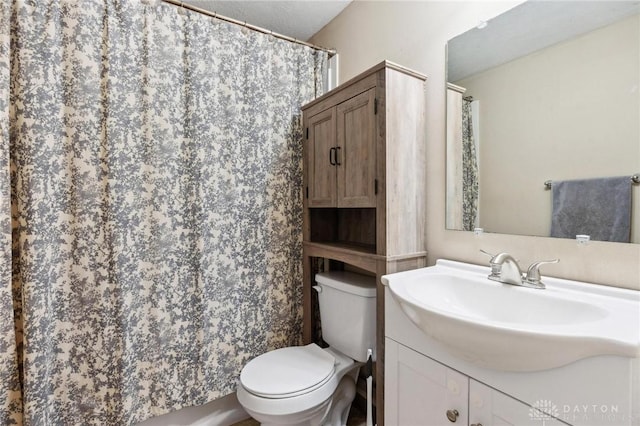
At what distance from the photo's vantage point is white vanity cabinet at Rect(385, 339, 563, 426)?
781 millimetres

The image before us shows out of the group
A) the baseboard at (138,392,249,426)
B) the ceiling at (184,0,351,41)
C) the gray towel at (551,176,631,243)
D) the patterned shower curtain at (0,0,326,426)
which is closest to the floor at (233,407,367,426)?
the baseboard at (138,392,249,426)

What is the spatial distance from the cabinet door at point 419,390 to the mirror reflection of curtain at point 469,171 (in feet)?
1.91

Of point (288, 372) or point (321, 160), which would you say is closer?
point (288, 372)

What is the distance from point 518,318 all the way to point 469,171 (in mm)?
600

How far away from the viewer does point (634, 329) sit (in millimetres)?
666

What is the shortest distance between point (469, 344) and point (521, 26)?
113 centimetres

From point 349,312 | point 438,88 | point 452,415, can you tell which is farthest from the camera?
point 349,312

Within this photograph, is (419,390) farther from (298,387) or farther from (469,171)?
(469,171)

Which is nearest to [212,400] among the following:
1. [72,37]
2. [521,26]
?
[72,37]

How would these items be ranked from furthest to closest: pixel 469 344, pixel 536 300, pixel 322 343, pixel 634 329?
pixel 322 343 < pixel 536 300 < pixel 469 344 < pixel 634 329

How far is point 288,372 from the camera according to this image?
4.57 feet

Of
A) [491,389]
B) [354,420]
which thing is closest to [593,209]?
Result: [491,389]

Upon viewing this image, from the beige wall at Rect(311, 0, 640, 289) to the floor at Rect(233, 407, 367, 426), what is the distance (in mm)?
1015

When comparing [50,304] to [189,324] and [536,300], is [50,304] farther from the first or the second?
[536,300]
